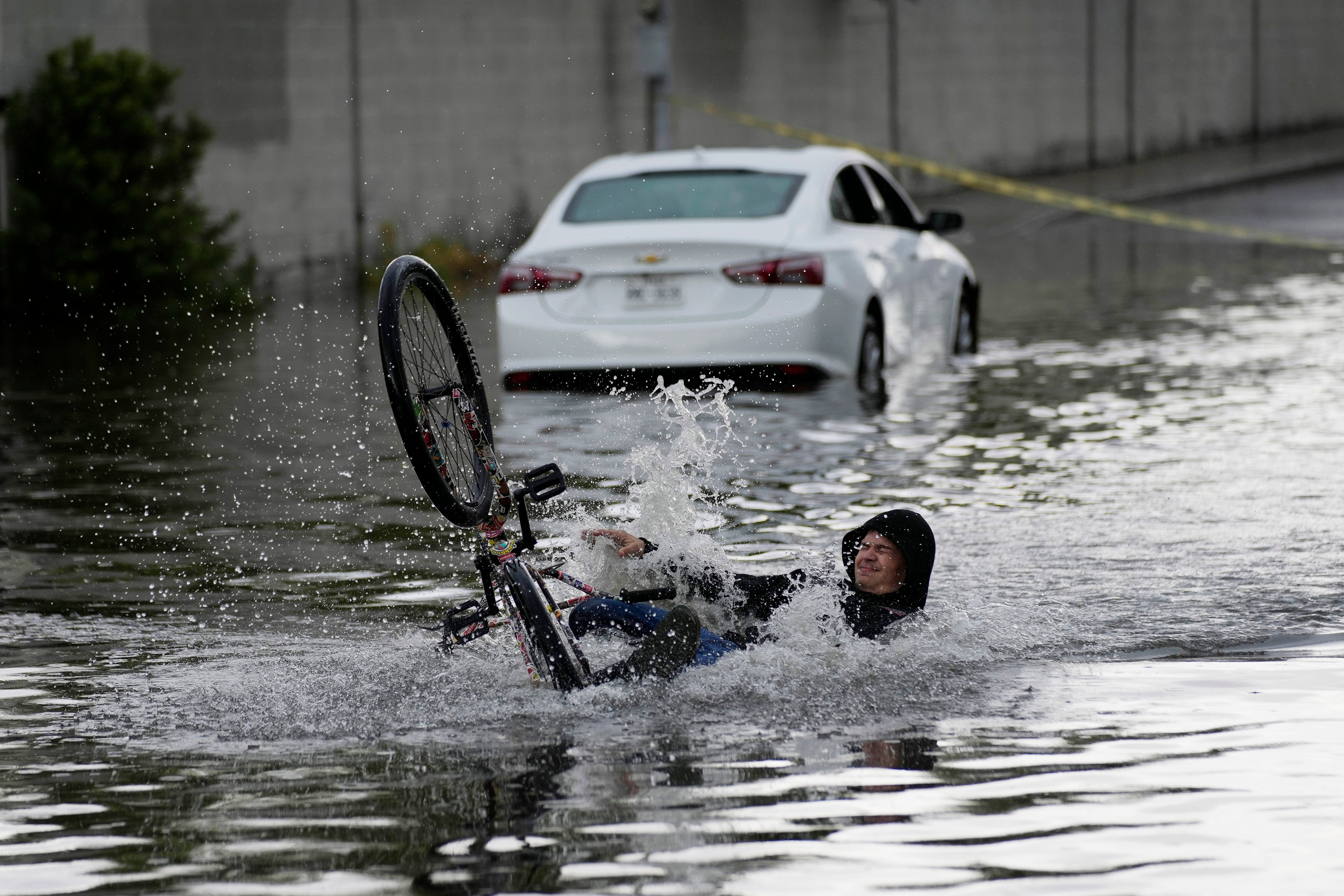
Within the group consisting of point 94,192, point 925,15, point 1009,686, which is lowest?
point 1009,686

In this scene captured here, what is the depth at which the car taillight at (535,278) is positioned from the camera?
12.8 meters

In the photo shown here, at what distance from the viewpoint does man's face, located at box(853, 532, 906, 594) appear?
6668 mm

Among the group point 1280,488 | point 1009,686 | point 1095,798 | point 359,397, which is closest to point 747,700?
point 1009,686

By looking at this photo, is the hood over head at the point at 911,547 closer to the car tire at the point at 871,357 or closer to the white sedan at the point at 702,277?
the white sedan at the point at 702,277

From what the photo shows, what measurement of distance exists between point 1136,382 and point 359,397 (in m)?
4.65

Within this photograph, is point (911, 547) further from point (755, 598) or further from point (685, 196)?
point (685, 196)

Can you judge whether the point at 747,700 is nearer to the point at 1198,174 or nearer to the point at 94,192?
the point at 94,192

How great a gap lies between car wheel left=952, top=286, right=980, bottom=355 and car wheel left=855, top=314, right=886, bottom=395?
1501 mm

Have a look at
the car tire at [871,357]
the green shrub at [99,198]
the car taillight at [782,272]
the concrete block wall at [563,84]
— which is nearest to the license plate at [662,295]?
the car taillight at [782,272]

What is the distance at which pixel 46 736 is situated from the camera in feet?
19.7

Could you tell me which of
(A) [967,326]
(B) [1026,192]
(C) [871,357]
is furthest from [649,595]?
(B) [1026,192]

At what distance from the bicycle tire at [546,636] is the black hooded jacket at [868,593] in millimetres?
569

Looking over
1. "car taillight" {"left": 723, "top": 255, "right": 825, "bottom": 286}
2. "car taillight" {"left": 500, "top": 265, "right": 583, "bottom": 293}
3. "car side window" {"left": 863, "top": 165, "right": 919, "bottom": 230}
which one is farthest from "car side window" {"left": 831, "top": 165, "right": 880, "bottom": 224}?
"car taillight" {"left": 500, "top": 265, "right": 583, "bottom": 293}

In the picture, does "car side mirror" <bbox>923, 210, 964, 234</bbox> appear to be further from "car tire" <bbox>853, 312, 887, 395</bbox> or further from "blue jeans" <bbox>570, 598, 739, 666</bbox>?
"blue jeans" <bbox>570, 598, 739, 666</bbox>
